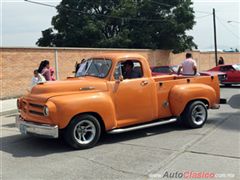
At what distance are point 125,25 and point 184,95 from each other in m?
27.8

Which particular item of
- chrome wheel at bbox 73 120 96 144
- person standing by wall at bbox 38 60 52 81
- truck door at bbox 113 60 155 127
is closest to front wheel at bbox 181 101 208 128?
truck door at bbox 113 60 155 127

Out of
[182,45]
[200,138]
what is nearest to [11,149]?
[200,138]

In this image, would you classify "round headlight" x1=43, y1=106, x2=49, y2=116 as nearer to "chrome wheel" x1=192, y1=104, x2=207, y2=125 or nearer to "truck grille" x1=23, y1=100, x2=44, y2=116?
"truck grille" x1=23, y1=100, x2=44, y2=116

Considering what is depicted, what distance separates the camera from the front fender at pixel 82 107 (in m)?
6.87

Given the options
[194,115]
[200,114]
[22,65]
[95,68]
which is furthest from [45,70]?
[22,65]

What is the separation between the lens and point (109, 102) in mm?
7484

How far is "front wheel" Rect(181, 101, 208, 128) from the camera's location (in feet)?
28.9

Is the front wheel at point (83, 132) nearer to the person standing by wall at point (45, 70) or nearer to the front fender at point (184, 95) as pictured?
the front fender at point (184, 95)

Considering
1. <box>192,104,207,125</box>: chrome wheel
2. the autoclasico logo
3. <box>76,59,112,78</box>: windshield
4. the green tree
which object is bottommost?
the autoclasico logo

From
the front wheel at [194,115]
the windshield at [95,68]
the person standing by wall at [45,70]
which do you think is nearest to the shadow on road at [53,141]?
the front wheel at [194,115]

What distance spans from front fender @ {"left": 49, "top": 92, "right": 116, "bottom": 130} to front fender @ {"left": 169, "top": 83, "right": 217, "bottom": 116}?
172 centimetres

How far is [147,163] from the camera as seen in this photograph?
609cm

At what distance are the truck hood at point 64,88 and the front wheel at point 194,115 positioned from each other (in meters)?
2.33

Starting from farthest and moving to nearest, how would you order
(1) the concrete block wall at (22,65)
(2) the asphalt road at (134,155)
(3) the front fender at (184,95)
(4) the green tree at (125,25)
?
(4) the green tree at (125,25)
(1) the concrete block wall at (22,65)
(3) the front fender at (184,95)
(2) the asphalt road at (134,155)
